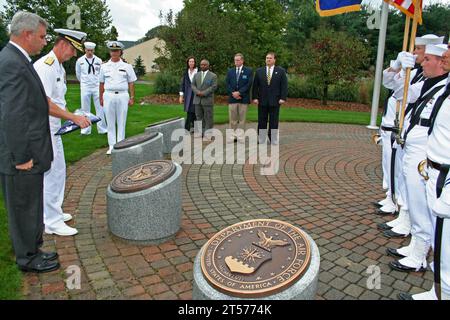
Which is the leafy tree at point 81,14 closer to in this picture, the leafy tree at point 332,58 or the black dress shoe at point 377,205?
the leafy tree at point 332,58

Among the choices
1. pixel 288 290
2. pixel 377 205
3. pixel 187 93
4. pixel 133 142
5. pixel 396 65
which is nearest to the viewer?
pixel 288 290

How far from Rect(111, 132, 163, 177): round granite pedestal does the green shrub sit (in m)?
16.1

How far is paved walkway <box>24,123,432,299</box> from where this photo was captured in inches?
138

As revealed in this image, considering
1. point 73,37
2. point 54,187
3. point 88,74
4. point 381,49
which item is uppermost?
point 381,49

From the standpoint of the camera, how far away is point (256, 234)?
10.7 feet

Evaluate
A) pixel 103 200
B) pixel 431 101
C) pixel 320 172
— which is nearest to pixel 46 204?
pixel 103 200

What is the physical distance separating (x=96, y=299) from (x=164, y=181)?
149 centimetres

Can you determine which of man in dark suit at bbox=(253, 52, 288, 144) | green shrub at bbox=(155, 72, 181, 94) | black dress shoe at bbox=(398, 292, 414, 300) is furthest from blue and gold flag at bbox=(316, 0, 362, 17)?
green shrub at bbox=(155, 72, 181, 94)

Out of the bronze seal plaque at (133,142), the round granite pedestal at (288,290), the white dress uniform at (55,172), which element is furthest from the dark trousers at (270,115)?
the round granite pedestal at (288,290)

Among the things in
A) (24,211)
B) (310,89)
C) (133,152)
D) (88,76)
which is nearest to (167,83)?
(310,89)

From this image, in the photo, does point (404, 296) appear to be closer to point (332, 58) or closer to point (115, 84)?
point (115, 84)

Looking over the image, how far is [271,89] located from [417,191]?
6130mm

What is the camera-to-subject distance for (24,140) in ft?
10.9

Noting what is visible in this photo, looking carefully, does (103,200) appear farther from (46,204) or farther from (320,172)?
(320,172)
